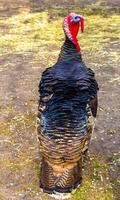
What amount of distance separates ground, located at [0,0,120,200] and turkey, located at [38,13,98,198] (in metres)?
0.49

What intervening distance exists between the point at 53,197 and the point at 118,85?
353 cm

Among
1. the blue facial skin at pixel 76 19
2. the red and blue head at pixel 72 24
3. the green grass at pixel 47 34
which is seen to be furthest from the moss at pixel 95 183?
the green grass at pixel 47 34

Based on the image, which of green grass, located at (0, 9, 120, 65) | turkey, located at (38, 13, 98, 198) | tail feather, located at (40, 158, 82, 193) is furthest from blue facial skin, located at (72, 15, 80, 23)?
green grass, located at (0, 9, 120, 65)

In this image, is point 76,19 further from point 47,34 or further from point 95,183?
point 47,34

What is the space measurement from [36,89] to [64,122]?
3429 millimetres

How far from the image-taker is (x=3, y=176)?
604cm

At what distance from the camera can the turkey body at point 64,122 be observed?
16.8 ft

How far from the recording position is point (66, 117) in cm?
512

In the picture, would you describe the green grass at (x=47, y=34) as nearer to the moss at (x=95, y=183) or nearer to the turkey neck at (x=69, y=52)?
the moss at (x=95, y=183)

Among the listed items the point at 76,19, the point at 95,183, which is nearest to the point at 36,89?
the point at 95,183

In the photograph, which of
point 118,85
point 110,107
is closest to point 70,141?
point 110,107

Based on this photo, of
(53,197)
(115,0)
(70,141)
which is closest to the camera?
(70,141)

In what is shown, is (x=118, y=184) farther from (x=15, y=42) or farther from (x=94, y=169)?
(x=15, y=42)

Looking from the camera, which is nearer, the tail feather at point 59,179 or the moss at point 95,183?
the tail feather at point 59,179
